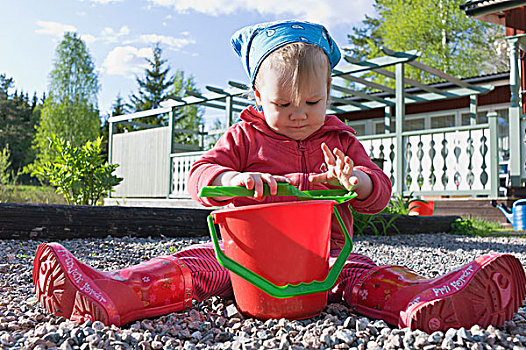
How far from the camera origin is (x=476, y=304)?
45.6 inches

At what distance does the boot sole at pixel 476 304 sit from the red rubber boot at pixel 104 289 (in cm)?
67

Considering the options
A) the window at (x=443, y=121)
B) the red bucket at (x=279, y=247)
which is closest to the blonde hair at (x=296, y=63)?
the red bucket at (x=279, y=247)

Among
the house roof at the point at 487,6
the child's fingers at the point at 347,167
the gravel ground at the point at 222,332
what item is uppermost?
the house roof at the point at 487,6

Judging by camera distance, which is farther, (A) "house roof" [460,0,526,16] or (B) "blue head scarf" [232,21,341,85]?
(A) "house roof" [460,0,526,16]

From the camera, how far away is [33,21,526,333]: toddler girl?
1.17 meters

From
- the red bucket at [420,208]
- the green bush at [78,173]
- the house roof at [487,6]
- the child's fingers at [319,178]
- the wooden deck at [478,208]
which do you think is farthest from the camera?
the house roof at [487,6]

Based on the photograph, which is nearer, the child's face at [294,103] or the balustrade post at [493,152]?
the child's face at [294,103]

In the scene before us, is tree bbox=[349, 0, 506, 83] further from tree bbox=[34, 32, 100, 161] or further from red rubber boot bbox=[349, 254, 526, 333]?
red rubber boot bbox=[349, 254, 526, 333]

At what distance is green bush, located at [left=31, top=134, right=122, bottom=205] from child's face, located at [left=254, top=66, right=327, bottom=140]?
3.56 meters

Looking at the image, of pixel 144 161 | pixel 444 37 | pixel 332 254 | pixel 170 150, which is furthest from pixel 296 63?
pixel 444 37

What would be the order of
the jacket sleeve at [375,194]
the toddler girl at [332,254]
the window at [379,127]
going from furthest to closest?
1. the window at [379,127]
2. the jacket sleeve at [375,194]
3. the toddler girl at [332,254]

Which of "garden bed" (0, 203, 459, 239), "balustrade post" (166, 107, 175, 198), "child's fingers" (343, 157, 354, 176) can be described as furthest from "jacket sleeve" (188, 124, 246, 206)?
"balustrade post" (166, 107, 175, 198)

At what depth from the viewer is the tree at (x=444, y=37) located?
20.2 m

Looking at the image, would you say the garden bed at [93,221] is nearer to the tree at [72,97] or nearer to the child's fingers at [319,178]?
the child's fingers at [319,178]
